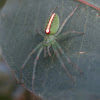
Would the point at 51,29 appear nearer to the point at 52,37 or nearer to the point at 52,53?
the point at 52,37

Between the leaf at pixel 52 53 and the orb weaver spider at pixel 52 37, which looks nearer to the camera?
the leaf at pixel 52 53

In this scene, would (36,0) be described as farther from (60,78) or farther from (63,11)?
(60,78)

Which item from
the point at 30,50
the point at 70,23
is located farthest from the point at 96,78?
the point at 30,50

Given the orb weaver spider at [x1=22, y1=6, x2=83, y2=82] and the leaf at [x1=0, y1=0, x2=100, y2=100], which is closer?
the leaf at [x1=0, y1=0, x2=100, y2=100]

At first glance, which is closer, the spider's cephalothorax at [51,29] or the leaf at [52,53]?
the leaf at [52,53]

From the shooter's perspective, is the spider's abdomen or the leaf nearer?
the leaf
